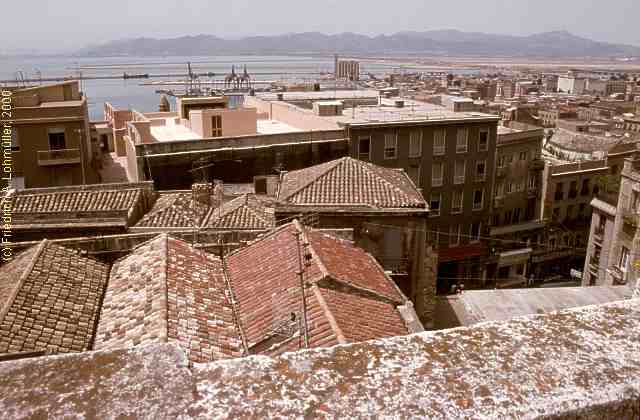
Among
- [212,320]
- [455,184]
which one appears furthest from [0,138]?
[455,184]

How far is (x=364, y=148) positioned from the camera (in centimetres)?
3102

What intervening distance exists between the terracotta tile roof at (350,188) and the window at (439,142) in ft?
51.3

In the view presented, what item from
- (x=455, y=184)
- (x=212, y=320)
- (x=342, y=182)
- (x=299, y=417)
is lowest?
(x=455, y=184)

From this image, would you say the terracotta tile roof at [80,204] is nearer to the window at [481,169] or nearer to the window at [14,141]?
the window at [14,141]

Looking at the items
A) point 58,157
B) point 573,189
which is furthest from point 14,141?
point 573,189

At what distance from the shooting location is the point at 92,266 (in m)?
12.5

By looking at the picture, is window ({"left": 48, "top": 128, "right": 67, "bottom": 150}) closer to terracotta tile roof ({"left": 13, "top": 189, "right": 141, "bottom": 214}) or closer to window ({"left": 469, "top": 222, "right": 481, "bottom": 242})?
terracotta tile roof ({"left": 13, "top": 189, "right": 141, "bottom": 214})

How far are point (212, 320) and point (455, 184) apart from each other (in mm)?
27917

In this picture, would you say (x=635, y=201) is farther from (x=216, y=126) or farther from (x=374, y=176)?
(x=216, y=126)

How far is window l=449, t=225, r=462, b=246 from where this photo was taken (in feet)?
120

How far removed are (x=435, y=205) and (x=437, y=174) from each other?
6.93 feet

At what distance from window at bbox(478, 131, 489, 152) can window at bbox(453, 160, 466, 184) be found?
1630 mm

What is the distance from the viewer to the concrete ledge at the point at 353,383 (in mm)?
2441

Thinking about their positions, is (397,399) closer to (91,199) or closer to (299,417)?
(299,417)
